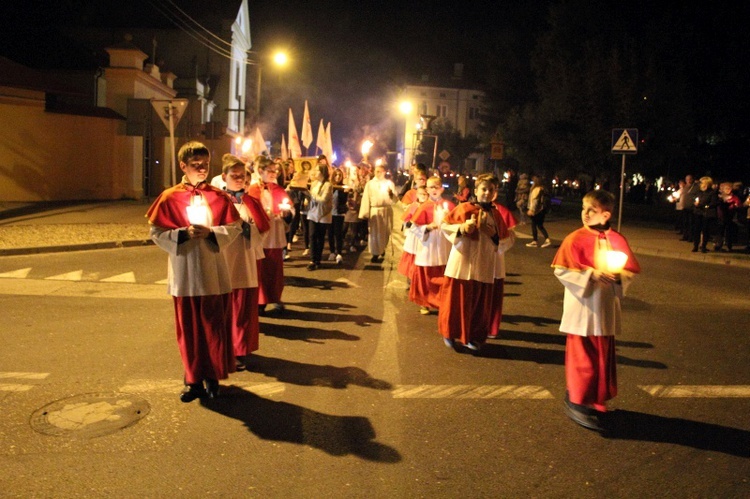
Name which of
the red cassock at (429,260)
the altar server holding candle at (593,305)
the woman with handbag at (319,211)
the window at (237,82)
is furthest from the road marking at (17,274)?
the window at (237,82)

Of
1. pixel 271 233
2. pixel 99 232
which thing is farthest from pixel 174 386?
pixel 99 232

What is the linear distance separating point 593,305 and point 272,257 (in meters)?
4.33

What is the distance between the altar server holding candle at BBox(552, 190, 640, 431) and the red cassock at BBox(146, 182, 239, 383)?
259 cm

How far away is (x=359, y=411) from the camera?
17.6 ft

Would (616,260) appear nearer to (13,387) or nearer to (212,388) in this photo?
(212,388)

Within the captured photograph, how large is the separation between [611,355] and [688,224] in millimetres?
16267

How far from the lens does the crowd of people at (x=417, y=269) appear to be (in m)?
5.16

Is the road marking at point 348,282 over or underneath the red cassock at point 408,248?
underneath

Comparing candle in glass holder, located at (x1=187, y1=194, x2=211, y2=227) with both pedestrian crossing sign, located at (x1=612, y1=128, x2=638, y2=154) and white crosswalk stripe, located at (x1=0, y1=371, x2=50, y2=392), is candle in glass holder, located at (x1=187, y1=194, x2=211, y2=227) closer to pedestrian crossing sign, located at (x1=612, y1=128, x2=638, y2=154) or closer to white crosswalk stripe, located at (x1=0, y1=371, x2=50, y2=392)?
white crosswalk stripe, located at (x1=0, y1=371, x2=50, y2=392)

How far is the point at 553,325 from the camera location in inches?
342

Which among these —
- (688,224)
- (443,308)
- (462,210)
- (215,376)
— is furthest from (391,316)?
(688,224)

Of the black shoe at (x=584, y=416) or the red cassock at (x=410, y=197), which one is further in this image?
the red cassock at (x=410, y=197)

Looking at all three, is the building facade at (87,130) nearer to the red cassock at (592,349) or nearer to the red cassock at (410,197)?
the red cassock at (410,197)

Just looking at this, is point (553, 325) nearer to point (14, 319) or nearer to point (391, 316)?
point (391, 316)
